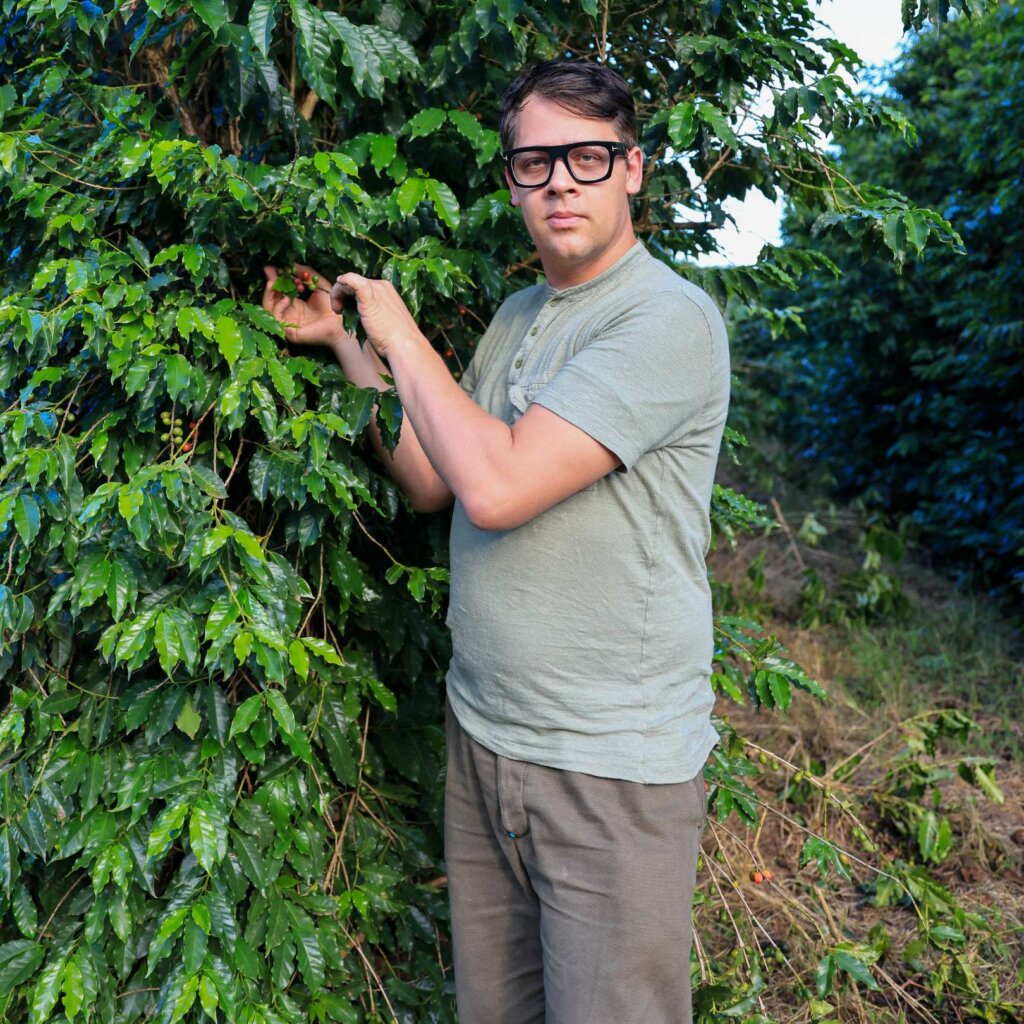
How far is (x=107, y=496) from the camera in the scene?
6.07 feet

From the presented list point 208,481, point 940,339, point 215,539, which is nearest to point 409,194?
point 208,481

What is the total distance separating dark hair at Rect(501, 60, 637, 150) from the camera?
1804mm

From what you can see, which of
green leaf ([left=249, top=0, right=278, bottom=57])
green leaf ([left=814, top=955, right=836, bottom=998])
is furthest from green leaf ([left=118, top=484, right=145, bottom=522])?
green leaf ([left=814, top=955, right=836, bottom=998])

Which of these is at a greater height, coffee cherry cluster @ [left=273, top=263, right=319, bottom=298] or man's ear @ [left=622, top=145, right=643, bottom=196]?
man's ear @ [left=622, top=145, right=643, bottom=196]

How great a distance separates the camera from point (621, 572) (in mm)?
1743

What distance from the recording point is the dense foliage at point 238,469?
1.96m

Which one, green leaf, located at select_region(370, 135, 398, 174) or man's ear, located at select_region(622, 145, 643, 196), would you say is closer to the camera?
man's ear, located at select_region(622, 145, 643, 196)

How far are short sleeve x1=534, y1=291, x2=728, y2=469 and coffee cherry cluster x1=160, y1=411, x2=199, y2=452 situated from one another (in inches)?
30.7

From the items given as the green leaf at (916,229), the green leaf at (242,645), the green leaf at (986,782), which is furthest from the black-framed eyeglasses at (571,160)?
the green leaf at (986,782)

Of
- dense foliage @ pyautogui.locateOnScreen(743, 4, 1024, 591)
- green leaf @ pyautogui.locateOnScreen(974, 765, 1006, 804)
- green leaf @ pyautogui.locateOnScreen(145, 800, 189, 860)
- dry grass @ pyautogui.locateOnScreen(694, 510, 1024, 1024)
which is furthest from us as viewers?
dense foliage @ pyautogui.locateOnScreen(743, 4, 1024, 591)

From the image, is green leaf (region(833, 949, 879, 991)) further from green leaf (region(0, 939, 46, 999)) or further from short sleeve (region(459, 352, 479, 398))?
green leaf (region(0, 939, 46, 999))

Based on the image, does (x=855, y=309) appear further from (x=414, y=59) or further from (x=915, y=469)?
(x=414, y=59)

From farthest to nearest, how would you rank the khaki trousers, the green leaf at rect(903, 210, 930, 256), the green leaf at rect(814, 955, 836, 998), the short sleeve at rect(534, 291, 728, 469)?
the green leaf at rect(814, 955, 836, 998) → the green leaf at rect(903, 210, 930, 256) → the khaki trousers → the short sleeve at rect(534, 291, 728, 469)

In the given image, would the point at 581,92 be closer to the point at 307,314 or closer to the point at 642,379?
the point at 642,379
